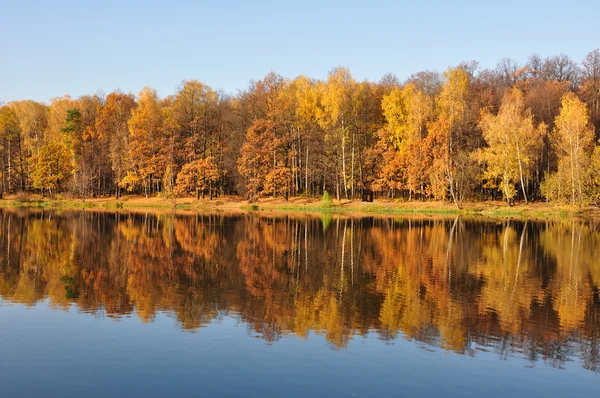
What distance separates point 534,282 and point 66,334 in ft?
59.1

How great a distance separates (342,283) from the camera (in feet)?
70.8

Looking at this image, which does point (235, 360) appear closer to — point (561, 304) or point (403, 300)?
point (403, 300)

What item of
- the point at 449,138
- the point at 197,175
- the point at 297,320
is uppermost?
the point at 449,138

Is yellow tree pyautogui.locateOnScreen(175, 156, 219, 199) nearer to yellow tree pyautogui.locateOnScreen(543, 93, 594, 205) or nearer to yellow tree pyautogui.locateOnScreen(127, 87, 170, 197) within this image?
yellow tree pyautogui.locateOnScreen(127, 87, 170, 197)

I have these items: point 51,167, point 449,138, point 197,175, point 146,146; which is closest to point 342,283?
point 449,138

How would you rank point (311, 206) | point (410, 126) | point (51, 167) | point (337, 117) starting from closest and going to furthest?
point (311, 206) < point (410, 126) < point (337, 117) < point (51, 167)

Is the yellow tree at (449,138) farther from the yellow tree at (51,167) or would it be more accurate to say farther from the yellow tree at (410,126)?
the yellow tree at (51,167)

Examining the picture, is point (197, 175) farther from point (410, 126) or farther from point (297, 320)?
point (297, 320)

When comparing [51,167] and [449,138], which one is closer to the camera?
[449,138]

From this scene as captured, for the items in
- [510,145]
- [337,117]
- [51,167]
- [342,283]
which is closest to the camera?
[342,283]

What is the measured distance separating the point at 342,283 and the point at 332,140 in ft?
177

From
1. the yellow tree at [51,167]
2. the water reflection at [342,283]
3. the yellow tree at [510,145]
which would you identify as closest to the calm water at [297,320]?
the water reflection at [342,283]

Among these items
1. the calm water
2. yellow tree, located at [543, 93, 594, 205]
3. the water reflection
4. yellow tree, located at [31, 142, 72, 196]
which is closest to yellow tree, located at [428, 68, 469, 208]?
yellow tree, located at [543, 93, 594, 205]

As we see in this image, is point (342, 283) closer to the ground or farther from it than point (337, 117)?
closer to the ground
